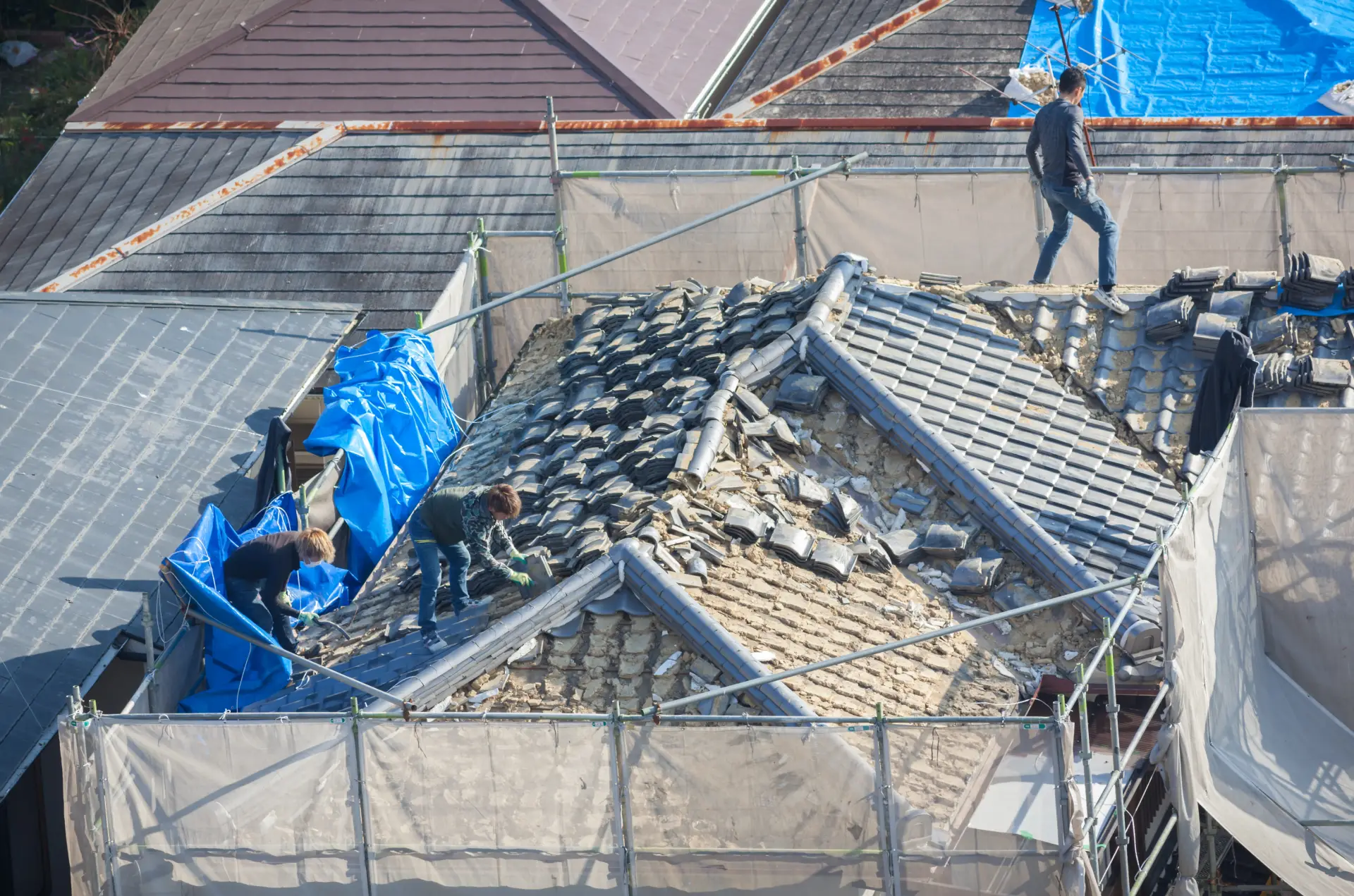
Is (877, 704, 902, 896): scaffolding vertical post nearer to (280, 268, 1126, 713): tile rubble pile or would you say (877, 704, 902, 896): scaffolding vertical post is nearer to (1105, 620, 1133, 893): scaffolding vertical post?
(1105, 620, 1133, 893): scaffolding vertical post

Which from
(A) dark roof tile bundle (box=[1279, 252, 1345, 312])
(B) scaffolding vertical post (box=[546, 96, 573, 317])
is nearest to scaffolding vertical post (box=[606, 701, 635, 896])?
(A) dark roof tile bundle (box=[1279, 252, 1345, 312])

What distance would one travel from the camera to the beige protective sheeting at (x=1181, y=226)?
1981 cm

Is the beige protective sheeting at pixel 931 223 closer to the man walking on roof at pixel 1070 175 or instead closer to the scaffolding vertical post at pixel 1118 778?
the man walking on roof at pixel 1070 175

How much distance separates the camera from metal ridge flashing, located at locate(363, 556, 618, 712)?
13.6 meters

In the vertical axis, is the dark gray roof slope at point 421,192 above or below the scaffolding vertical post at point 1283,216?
above

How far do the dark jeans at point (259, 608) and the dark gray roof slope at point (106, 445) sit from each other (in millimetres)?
1105

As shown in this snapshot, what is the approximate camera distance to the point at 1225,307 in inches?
690

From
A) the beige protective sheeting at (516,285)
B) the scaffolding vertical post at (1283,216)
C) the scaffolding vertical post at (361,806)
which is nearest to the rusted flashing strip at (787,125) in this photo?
the beige protective sheeting at (516,285)

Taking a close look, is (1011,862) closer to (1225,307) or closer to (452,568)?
(452,568)

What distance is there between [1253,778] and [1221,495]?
194cm

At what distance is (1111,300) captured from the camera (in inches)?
699

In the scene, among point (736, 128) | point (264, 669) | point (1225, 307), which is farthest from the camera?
point (736, 128)

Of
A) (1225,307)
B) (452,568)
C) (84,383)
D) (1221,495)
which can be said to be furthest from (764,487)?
(84,383)

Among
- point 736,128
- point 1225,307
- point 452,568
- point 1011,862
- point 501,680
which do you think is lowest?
point 1011,862
